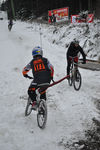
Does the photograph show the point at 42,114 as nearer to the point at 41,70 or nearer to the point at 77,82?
the point at 41,70

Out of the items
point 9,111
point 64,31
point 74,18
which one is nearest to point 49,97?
point 9,111

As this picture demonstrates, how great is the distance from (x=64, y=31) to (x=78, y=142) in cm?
1590

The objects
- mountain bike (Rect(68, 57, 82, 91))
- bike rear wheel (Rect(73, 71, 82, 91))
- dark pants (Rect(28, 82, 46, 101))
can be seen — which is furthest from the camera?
bike rear wheel (Rect(73, 71, 82, 91))

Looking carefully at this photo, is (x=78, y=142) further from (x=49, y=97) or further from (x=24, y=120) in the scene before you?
(x=49, y=97)

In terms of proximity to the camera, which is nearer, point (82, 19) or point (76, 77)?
point (76, 77)

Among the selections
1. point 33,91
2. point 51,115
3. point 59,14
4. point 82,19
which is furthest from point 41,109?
point 59,14

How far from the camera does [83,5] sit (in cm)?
3089

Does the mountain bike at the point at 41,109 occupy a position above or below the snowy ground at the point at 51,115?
above

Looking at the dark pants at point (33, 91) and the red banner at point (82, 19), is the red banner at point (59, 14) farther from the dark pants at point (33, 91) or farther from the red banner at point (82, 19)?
the dark pants at point (33, 91)

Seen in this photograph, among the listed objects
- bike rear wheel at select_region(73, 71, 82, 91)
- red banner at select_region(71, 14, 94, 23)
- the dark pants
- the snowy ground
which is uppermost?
red banner at select_region(71, 14, 94, 23)

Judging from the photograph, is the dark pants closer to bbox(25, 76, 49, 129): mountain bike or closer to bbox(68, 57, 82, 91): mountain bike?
bbox(25, 76, 49, 129): mountain bike

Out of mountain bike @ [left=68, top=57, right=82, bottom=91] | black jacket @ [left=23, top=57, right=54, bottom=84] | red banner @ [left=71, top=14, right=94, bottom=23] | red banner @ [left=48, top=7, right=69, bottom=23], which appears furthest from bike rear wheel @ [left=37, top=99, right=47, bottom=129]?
red banner @ [left=48, top=7, right=69, bottom=23]

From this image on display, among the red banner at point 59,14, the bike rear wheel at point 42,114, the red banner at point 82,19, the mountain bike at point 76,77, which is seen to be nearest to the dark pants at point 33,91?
the bike rear wheel at point 42,114

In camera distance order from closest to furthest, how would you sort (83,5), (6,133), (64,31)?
(6,133) < (64,31) < (83,5)
